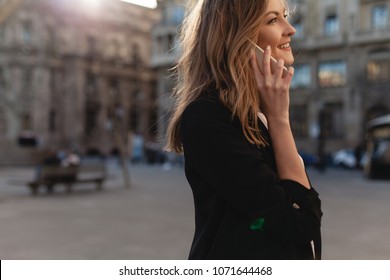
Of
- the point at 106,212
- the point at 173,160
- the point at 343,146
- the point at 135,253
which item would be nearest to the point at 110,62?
the point at 173,160

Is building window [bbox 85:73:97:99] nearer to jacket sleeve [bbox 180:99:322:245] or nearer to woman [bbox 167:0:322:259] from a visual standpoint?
woman [bbox 167:0:322:259]

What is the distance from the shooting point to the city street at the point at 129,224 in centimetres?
509

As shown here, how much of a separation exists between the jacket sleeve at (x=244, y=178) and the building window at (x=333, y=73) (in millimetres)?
26388

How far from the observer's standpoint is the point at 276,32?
1236mm

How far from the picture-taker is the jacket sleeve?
42.3 inches

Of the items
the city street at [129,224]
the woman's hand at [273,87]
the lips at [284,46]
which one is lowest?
Result: the city street at [129,224]

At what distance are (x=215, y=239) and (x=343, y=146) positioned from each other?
90.9ft

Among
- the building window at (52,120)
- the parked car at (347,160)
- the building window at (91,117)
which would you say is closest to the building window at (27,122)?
the building window at (52,120)

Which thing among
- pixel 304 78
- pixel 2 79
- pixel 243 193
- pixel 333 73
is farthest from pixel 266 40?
pixel 2 79

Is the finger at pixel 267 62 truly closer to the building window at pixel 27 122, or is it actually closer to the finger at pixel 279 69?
the finger at pixel 279 69

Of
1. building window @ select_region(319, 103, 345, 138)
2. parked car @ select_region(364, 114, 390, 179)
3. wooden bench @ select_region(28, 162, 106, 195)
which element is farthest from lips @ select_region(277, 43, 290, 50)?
building window @ select_region(319, 103, 345, 138)

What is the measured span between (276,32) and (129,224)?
604cm

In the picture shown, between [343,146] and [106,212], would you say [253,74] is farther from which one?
[343,146]
